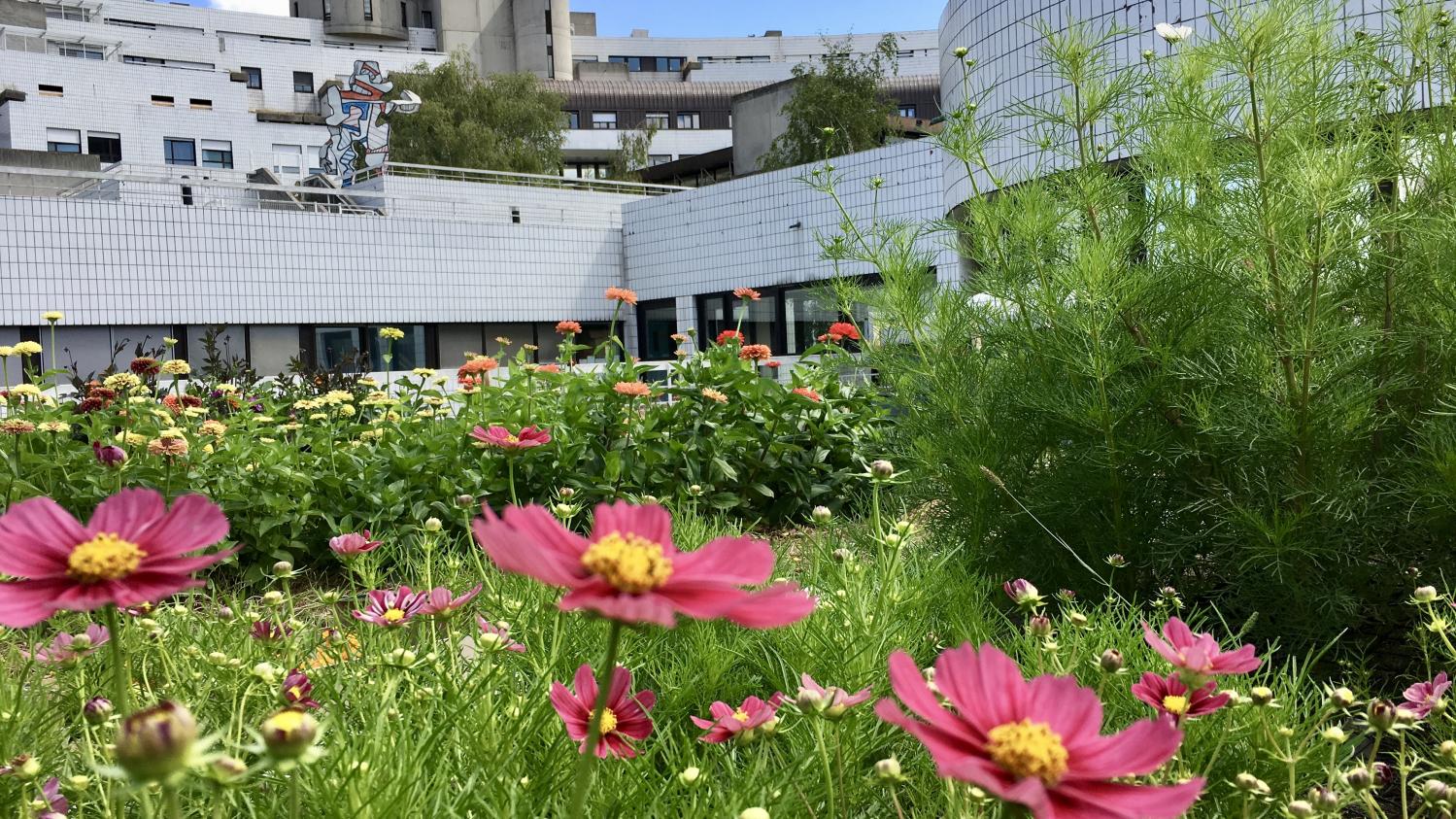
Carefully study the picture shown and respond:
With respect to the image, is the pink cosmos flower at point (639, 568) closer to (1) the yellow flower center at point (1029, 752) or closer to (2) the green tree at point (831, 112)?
(1) the yellow flower center at point (1029, 752)

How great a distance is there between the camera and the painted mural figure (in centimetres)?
1487

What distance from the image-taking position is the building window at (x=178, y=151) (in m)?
20.9

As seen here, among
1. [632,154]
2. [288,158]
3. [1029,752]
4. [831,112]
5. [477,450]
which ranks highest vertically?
[632,154]

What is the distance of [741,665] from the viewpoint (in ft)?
5.79

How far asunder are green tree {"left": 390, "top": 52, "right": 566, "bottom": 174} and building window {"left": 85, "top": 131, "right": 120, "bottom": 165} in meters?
5.35

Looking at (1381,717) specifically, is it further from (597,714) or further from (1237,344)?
(1237,344)

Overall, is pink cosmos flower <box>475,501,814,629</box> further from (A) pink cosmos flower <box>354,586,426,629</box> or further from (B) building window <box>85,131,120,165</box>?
(B) building window <box>85,131,120,165</box>

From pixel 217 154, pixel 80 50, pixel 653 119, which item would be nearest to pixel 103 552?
pixel 217 154

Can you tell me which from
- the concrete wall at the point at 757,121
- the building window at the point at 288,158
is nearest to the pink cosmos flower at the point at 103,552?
the concrete wall at the point at 757,121

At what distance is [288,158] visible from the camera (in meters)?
23.3

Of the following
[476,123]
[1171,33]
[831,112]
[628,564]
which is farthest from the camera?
[476,123]

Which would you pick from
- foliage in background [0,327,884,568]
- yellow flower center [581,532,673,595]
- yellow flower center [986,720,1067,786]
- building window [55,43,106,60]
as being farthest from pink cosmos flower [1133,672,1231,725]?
building window [55,43,106,60]

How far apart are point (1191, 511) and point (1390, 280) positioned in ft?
1.81

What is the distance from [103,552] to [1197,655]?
2.52 ft
